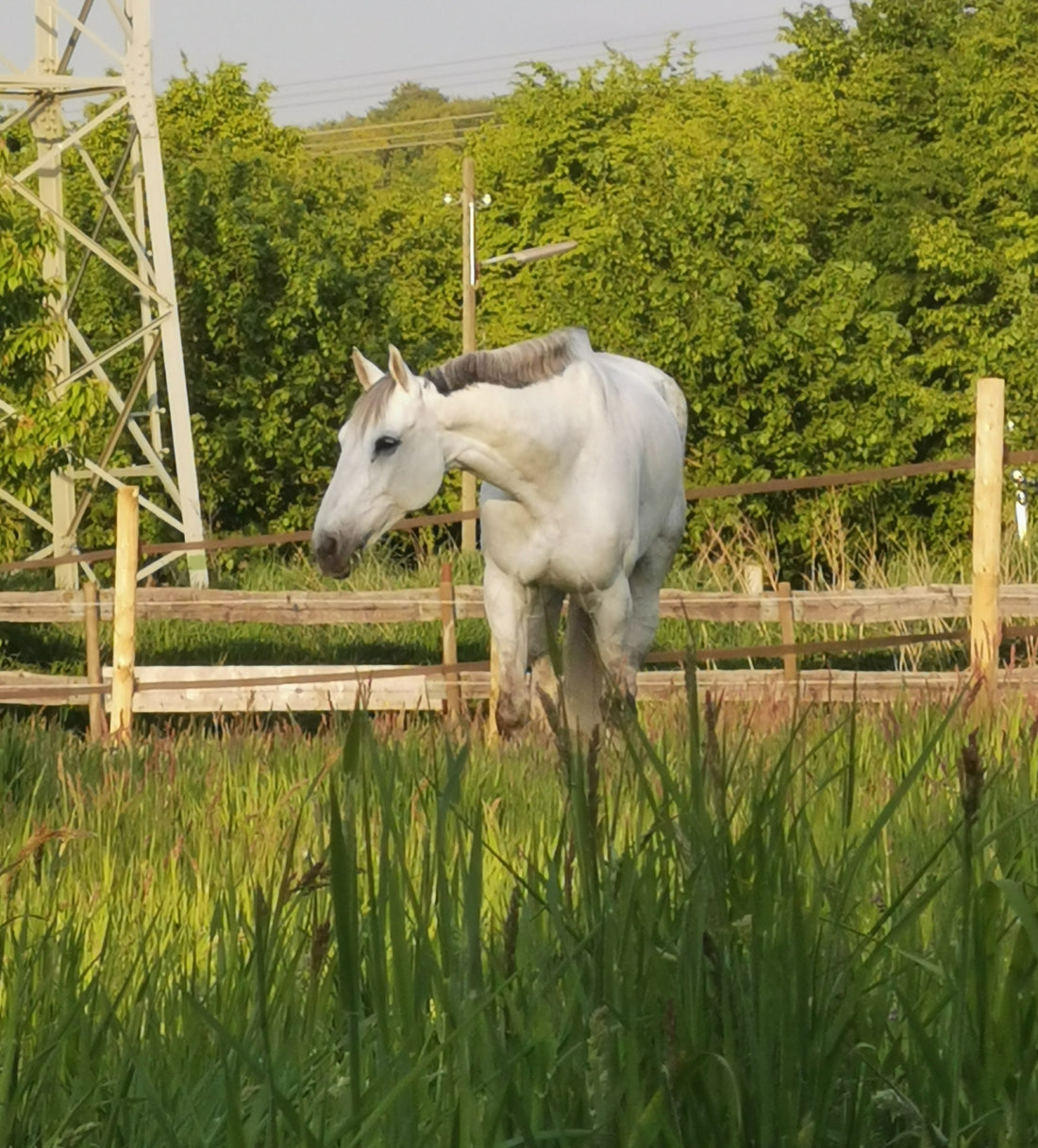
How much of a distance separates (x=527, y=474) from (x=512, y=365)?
0.29 meters

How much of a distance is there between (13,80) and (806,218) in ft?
76.5

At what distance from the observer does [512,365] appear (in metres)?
5.55

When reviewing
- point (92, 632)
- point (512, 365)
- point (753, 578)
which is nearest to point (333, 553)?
point (512, 365)

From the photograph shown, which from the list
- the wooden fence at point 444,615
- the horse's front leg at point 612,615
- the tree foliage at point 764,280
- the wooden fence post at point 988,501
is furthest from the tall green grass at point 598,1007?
the tree foliage at point 764,280

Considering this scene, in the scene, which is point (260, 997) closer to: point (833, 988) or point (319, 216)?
point (833, 988)

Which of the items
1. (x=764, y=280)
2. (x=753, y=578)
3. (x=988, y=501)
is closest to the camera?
(x=988, y=501)

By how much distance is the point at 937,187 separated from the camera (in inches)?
1427

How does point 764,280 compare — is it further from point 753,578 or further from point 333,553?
point 333,553

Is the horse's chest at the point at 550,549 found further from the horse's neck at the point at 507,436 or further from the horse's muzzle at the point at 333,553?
the horse's muzzle at the point at 333,553

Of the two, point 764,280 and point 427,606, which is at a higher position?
point 764,280

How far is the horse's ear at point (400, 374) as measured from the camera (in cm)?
525

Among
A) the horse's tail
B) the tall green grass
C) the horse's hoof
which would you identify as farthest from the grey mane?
the tall green grass

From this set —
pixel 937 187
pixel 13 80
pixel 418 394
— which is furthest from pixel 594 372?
pixel 937 187

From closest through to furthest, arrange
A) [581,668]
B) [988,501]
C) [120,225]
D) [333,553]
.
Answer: [333,553] < [581,668] < [988,501] < [120,225]
